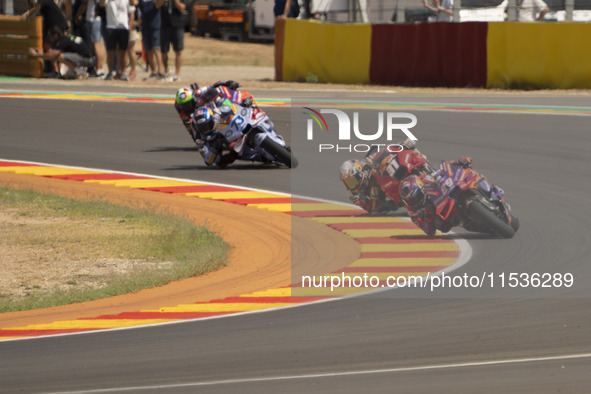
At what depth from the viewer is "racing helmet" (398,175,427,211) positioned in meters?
10.1

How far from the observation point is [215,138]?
A: 14.4 m

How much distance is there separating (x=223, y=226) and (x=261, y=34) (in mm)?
25922

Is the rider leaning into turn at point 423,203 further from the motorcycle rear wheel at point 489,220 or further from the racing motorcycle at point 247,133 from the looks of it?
the racing motorcycle at point 247,133

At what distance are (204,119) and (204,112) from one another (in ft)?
0.30

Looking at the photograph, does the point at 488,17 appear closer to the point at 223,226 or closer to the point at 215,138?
the point at 215,138

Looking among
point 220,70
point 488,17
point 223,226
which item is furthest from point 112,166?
point 220,70

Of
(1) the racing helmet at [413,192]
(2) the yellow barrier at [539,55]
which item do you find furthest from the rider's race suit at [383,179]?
(2) the yellow barrier at [539,55]

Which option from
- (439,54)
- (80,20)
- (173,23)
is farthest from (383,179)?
(80,20)

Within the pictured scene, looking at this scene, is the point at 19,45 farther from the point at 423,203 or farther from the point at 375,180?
the point at 423,203

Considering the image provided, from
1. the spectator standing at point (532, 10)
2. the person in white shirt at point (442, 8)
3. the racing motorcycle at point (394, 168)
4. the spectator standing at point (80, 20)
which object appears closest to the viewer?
the racing motorcycle at point (394, 168)

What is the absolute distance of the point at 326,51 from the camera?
75.8 ft

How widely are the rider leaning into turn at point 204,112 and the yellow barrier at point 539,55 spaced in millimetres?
8180

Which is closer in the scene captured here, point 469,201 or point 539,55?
point 469,201

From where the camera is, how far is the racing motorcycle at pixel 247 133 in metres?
14.1
